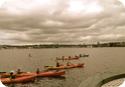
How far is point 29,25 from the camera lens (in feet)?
9.99

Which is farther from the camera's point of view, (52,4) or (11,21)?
(11,21)

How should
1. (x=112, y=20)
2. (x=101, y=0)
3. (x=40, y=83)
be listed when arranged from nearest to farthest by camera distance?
(x=101, y=0), (x=112, y=20), (x=40, y=83)

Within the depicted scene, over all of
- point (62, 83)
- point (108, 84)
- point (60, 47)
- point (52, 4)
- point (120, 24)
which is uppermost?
point (52, 4)

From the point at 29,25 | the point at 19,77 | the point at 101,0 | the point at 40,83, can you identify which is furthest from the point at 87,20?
the point at 40,83

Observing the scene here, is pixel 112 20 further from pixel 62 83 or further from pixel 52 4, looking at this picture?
pixel 62 83

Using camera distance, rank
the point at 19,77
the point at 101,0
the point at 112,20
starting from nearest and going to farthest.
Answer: the point at 101,0 → the point at 112,20 → the point at 19,77

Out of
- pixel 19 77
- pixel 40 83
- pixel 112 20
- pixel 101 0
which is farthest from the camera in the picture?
pixel 40 83

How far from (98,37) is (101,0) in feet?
1.77

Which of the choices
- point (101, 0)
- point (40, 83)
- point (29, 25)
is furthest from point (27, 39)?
point (40, 83)

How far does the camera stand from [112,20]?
2.96m

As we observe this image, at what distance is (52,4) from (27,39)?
2.00ft

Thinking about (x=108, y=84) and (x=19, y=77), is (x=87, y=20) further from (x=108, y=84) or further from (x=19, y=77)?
(x=19, y=77)

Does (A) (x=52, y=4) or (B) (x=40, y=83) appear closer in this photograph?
(A) (x=52, y=4)

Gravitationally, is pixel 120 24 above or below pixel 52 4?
below
